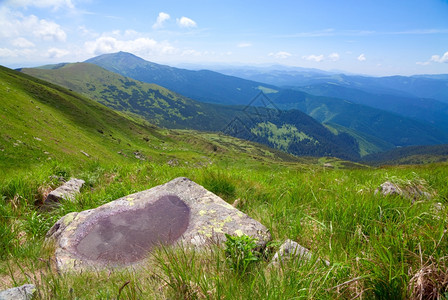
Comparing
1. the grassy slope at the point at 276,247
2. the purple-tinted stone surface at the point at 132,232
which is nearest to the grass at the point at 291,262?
the grassy slope at the point at 276,247

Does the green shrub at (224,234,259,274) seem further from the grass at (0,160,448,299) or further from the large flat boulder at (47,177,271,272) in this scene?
the large flat boulder at (47,177,271,272)

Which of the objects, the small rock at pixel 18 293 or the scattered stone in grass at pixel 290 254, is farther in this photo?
the scattered stone in grass at pixel 290 254

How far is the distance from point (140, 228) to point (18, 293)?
1.90 meters

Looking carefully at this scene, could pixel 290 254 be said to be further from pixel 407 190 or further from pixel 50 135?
pixel 50 135

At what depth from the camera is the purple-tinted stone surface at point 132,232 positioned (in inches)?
141

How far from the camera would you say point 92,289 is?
2.53 metres

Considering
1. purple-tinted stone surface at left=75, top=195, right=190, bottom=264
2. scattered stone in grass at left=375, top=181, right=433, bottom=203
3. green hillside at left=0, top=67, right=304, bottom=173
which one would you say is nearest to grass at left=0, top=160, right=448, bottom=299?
scattered stone in grass at left=375, top=181, right=433, bottom=203

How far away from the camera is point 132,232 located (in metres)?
4.02

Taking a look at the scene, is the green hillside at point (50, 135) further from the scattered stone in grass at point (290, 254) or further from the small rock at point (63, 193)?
the scattered stone in grass at point (290, 254)

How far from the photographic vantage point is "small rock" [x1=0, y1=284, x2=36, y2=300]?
2.25 meters

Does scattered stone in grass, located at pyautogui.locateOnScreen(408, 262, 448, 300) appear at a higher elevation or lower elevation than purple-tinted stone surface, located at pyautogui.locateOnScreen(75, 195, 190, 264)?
higher

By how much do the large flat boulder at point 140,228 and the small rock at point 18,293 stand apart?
851 millimetres

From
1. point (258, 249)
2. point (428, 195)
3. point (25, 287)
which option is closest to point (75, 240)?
point (25, 287)

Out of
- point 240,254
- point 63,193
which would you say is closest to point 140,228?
point 240,254
